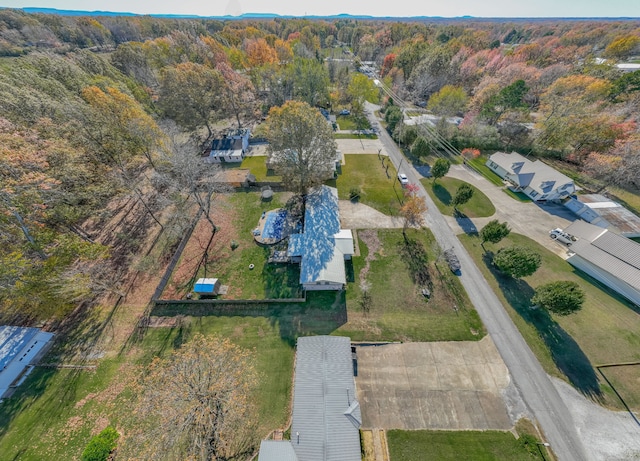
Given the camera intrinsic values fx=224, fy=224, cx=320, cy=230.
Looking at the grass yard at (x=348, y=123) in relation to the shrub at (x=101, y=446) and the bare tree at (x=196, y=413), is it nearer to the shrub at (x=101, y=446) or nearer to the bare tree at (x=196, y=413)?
the bare tree at (x=196, y=413)

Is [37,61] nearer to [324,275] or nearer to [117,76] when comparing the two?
[117,76]

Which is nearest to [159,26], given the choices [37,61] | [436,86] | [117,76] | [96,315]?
[117,76]

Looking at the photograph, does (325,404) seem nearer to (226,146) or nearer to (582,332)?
(582,332)

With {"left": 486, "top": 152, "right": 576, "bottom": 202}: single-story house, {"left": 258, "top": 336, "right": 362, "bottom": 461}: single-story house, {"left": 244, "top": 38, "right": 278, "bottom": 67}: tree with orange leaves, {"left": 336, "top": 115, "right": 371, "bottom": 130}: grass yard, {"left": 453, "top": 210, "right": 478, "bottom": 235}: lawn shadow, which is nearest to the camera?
{"left": 258, "top": 336, "right": 362, "bottom": 461}: single-story house

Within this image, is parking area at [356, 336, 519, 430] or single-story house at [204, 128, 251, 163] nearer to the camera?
parking area at [356, 336, 519, 430]

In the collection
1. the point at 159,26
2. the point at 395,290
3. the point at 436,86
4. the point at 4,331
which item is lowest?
the point at 4,331

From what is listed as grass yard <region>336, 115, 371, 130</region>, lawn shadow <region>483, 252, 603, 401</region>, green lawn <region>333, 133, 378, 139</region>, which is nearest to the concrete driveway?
lawn shadow <region>483, 252, 603, 401</region>

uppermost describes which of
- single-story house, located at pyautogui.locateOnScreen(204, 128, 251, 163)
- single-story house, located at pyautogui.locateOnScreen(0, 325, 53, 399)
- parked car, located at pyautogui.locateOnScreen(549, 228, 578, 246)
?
single-story house, located at pyautogui.locateOnScreen(204, 128, 251, 163)

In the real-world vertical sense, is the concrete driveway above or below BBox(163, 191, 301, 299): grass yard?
above

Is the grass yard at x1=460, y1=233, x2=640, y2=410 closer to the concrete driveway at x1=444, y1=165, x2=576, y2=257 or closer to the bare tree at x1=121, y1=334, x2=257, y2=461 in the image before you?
the concrete driveway at x1=444, y1=165, x2=576, y2=257
